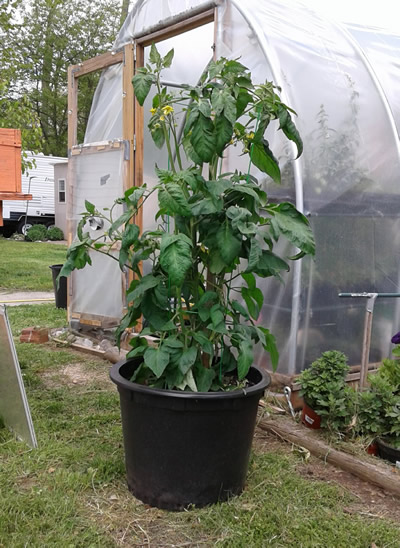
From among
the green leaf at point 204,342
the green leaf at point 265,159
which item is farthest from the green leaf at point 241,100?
the green leaf at point 204,342

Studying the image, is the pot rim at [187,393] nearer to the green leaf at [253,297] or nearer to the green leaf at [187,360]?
the green leaf at [187,360]

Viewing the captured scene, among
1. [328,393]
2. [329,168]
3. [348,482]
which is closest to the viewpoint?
[348,482]

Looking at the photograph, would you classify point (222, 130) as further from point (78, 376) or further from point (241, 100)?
point (78, 376)

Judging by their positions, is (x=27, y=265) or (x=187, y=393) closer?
(x=187, y=393)

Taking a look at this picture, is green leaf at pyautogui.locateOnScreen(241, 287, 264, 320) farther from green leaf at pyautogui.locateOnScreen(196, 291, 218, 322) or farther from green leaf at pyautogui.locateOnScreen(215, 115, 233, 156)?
green leaf at pyautogui.locateOnScreen(215, 115, 233, 156)

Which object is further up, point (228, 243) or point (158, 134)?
point (158, 134)

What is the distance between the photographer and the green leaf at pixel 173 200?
218cm

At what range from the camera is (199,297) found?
2.57m

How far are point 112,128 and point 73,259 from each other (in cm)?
295

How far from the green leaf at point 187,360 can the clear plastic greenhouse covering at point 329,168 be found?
1272 millimetres

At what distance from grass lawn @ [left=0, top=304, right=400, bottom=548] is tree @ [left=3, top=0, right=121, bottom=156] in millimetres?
23884

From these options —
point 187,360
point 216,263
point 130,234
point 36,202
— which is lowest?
point 187,360

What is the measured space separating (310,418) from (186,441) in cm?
113

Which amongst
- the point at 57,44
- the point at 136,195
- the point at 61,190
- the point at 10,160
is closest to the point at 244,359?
the point at 136,195
